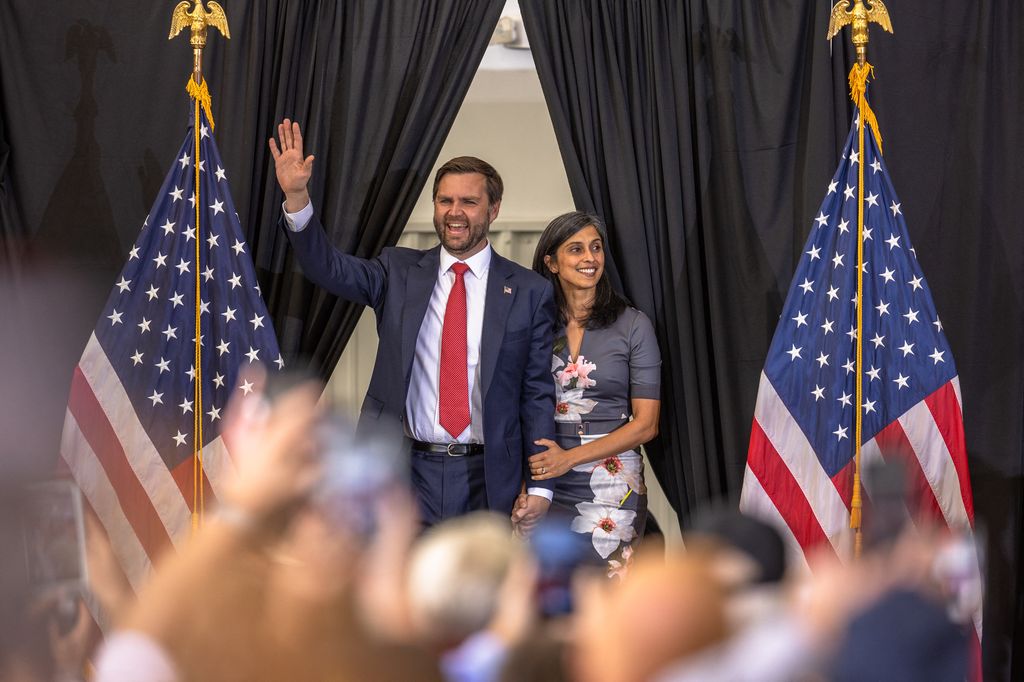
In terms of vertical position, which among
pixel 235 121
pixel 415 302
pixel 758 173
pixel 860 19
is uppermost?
pixel 860 19

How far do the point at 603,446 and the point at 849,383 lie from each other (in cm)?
82

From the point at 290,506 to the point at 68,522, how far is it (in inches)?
14.0

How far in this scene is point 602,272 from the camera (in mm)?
3881

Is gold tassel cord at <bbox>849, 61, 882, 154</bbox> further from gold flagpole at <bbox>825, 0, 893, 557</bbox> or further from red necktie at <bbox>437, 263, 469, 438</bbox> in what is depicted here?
red necktie at <bbox>437, 263, 469, 438</bbox>

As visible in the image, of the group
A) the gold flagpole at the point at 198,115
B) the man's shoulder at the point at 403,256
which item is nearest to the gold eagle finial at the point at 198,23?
the gold flagpole at the point at 198,115

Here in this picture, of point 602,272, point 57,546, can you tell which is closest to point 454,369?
point 602,272

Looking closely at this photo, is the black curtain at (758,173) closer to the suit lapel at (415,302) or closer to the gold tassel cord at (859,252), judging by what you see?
the gold tassel cord at (859,252)

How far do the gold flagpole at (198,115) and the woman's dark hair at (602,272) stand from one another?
1153 mm

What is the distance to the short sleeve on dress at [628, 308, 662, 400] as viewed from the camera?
3795mm

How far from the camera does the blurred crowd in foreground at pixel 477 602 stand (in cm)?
73

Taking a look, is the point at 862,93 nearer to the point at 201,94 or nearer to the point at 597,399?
the point at 597,399

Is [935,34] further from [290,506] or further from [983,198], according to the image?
[290,506]

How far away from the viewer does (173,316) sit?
3699 millimetres

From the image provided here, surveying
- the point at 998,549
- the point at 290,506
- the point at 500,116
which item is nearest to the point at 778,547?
the point at 290,506
